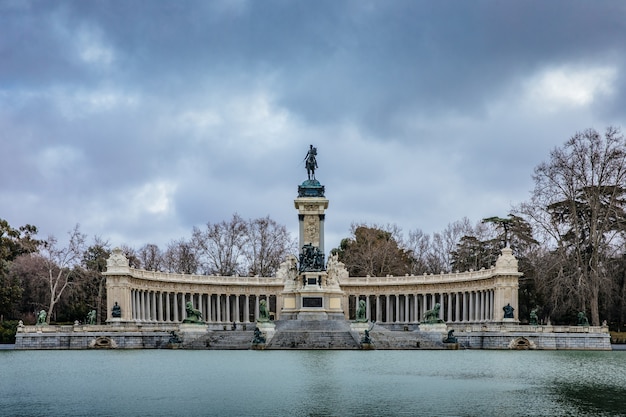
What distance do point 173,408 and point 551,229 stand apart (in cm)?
4856

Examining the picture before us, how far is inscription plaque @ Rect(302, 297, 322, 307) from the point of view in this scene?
6556cm

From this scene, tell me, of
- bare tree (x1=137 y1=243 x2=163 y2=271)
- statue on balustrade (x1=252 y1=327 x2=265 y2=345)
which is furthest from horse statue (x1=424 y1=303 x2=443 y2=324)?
bare tree (x1=137 y1=243 x2=163 y2=271)

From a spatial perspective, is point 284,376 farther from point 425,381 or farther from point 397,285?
point 397,285

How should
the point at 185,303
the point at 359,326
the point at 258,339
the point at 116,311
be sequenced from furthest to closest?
the point at 185,303 < the point at 116,311 < the point at 359,326 < the point at 258,339

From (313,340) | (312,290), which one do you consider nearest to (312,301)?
(312,290)

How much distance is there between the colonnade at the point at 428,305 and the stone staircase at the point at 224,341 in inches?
1017

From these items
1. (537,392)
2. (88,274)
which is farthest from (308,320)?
(537,392)

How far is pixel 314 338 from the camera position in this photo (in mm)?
51594

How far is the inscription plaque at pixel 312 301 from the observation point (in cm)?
6556

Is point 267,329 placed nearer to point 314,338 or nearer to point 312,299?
point 314,338

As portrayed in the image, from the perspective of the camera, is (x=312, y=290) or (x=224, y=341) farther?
(x=312, y=290)

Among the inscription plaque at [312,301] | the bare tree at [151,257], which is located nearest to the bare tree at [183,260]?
the bare tree at [151,257]

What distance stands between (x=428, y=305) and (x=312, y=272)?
19.7 m

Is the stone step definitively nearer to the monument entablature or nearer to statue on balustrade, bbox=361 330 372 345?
statue on balustrade, bbox=361 330 372 345
